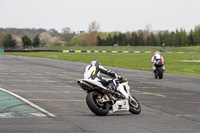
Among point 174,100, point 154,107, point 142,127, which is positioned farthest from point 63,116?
point 174,100

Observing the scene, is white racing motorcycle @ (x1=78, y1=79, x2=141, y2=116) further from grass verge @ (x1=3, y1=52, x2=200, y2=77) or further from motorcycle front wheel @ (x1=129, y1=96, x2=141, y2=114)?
grass verge @ (x1=3, y1=52, x2=200, y2=77)

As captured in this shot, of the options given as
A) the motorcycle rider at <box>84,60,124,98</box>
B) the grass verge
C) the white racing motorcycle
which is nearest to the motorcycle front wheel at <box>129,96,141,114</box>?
the white racing motorcycle

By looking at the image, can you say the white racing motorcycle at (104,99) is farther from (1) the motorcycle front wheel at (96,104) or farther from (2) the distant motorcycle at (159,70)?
(2) the distant motorcycle at (159,70)

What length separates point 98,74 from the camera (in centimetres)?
1203

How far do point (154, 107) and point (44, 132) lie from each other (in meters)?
6.12

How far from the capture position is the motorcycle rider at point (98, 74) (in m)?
11.8

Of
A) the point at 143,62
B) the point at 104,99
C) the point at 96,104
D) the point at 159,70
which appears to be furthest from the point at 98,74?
the point at 143,62

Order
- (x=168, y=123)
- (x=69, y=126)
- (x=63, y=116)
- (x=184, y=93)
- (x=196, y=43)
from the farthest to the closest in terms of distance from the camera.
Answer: (x=196, y=43), (x=184, y=93), (x=63, y=116), (x=168, y=123), (x=69, y=126)

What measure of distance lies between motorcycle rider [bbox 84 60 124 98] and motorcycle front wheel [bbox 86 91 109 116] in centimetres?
40

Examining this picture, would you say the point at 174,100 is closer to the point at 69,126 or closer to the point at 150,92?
the point at 150,92

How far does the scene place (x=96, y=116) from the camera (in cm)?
1179

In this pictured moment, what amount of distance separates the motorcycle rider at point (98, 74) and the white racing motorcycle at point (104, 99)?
122mm

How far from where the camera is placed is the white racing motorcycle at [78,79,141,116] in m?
11.7

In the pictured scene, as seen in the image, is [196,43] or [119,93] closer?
[119,93]
